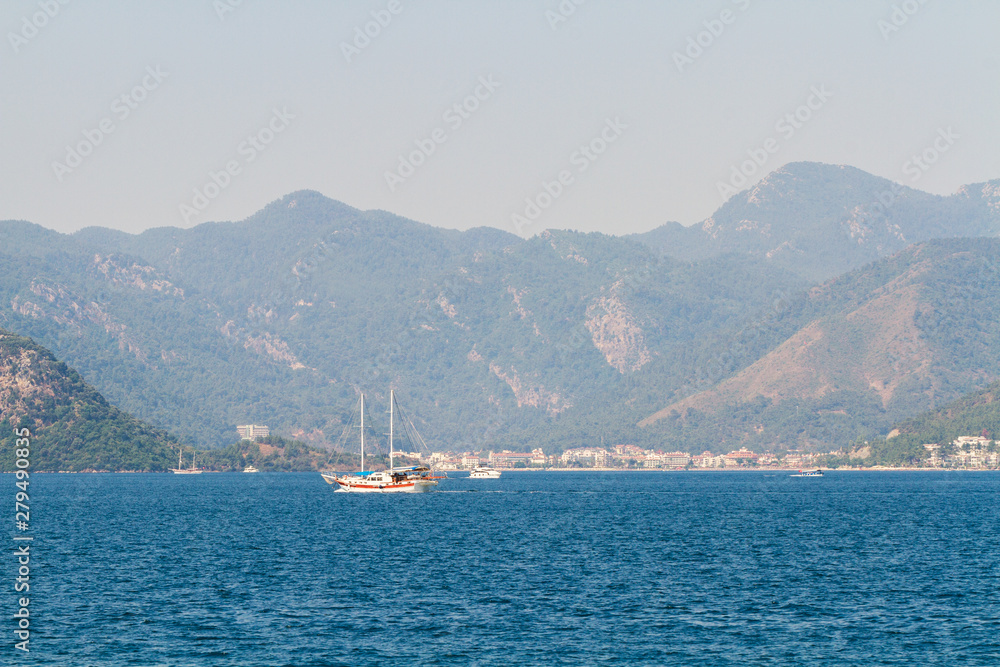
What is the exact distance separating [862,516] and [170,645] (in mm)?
134211

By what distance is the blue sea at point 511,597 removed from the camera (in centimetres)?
6950

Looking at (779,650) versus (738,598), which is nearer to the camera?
(779,650)

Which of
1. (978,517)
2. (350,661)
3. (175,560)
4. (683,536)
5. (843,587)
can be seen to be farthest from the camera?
(978,517)

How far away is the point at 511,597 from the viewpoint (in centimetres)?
8875

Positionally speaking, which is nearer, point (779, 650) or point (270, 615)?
point (779, 650)

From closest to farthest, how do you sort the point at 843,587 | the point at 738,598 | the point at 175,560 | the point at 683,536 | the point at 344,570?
the point at 738,598 → the point at 843,587 → the point at 344,570 → the point at 175,560 → the point at 683,536

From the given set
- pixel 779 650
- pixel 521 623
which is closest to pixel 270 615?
pixel 521 623

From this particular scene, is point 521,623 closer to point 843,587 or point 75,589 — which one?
point 843,587

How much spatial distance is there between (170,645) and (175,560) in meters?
43.7

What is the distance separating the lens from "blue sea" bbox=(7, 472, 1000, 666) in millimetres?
69500

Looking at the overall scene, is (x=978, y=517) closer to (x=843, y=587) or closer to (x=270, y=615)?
(x=843, y=587)

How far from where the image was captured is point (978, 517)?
179375 mm

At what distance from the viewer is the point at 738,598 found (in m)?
87.9

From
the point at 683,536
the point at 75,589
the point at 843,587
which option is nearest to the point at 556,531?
the point at 683,536
